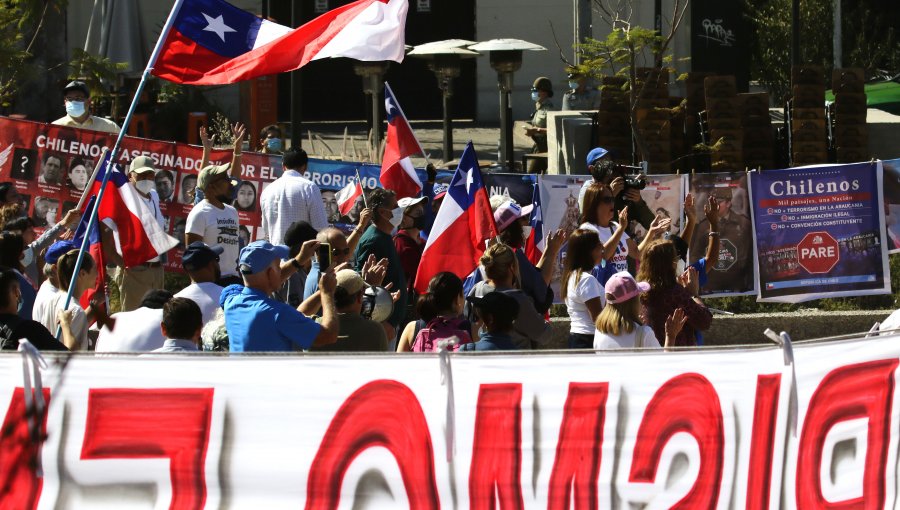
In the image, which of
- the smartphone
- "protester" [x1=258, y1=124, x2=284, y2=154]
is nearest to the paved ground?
"protester" [x1=258, y1=124, x2=284, y2=154]

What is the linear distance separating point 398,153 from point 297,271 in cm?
120

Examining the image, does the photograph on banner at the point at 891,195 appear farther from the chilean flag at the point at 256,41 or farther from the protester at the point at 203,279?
the protester at the point at 203,279

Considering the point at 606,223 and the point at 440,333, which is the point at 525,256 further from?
the point at 440,333

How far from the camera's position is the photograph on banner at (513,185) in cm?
1137


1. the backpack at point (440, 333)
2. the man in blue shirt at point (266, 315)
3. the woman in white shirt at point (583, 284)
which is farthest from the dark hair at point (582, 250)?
the man in blue shirt at point (266, 315)

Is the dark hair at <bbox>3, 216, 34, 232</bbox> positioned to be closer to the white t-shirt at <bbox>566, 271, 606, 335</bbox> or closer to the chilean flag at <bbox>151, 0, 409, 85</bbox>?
the chilean flag at <bbox>151, 0, 409, 85</bbox>

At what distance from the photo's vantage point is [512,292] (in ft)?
23.0

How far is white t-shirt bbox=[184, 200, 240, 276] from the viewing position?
30.7 feet

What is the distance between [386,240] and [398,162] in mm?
1715

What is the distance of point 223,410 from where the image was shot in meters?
5.39

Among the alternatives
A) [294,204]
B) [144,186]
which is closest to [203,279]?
[294,204]

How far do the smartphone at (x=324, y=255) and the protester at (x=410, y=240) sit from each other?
1.05 metres

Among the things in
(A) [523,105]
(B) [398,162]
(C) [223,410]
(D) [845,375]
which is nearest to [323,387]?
(C) [223,410]

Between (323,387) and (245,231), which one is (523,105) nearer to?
(245,231)
